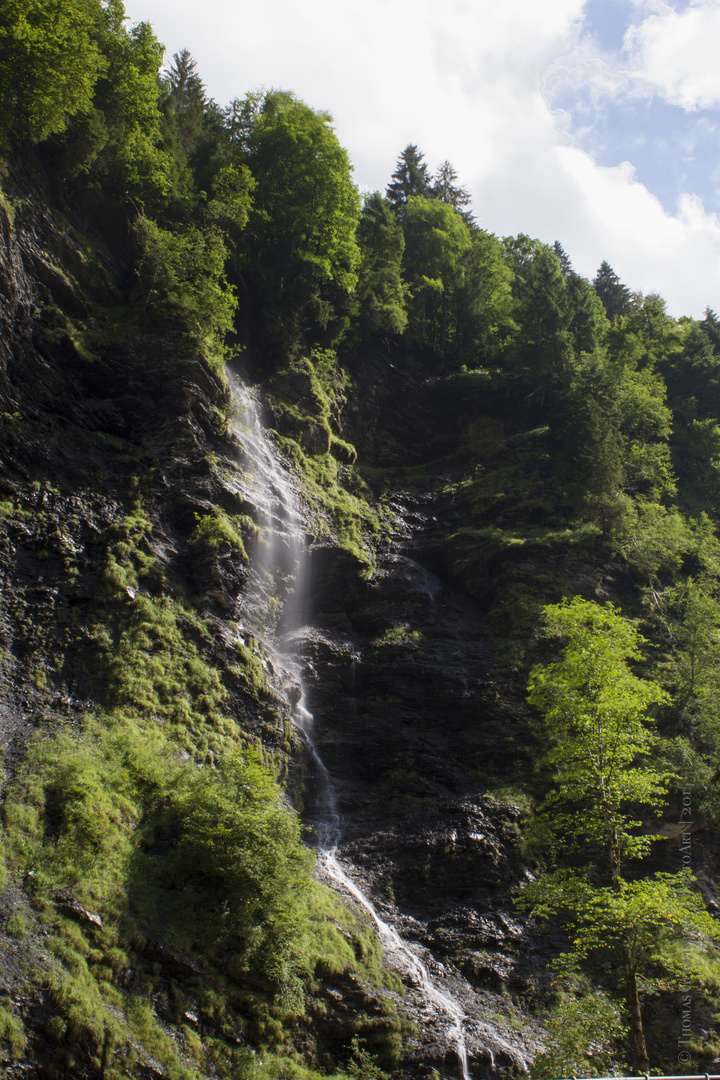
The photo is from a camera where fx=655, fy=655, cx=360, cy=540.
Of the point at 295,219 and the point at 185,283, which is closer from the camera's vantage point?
the point at 185,283

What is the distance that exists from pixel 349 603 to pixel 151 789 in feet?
42.0

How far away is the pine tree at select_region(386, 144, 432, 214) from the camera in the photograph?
53562 millimetres

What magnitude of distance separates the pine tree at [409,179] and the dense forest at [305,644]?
19.6m

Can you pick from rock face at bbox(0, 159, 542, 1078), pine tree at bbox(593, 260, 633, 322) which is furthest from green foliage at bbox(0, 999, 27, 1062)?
pine tree at bbox(593, 260, 633, 322)

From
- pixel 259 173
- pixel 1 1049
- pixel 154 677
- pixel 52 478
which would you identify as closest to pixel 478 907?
pixel 154 677

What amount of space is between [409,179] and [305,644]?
4614 centimetres

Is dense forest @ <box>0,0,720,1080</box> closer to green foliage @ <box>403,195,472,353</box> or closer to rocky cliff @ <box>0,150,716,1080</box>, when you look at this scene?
rocky cliff @ <box>0,150,716,1080</box>

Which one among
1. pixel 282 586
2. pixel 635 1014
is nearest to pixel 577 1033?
pixel 635 1014

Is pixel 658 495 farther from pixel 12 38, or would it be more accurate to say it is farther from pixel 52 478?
pixel 12 38

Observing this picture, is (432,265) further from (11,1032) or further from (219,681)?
(11,1032)

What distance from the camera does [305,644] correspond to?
75.9 feet

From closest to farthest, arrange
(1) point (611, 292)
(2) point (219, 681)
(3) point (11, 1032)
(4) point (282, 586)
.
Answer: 1. (3) point (11, 1032)
2. (2) point (219, 681)
3. (4) point (282, 586)
4. (1) point (611, 292)

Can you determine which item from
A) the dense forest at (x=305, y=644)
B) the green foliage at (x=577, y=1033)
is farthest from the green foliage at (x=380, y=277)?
the green foliage at (x=577, y=1033)

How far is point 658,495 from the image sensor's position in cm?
3409
